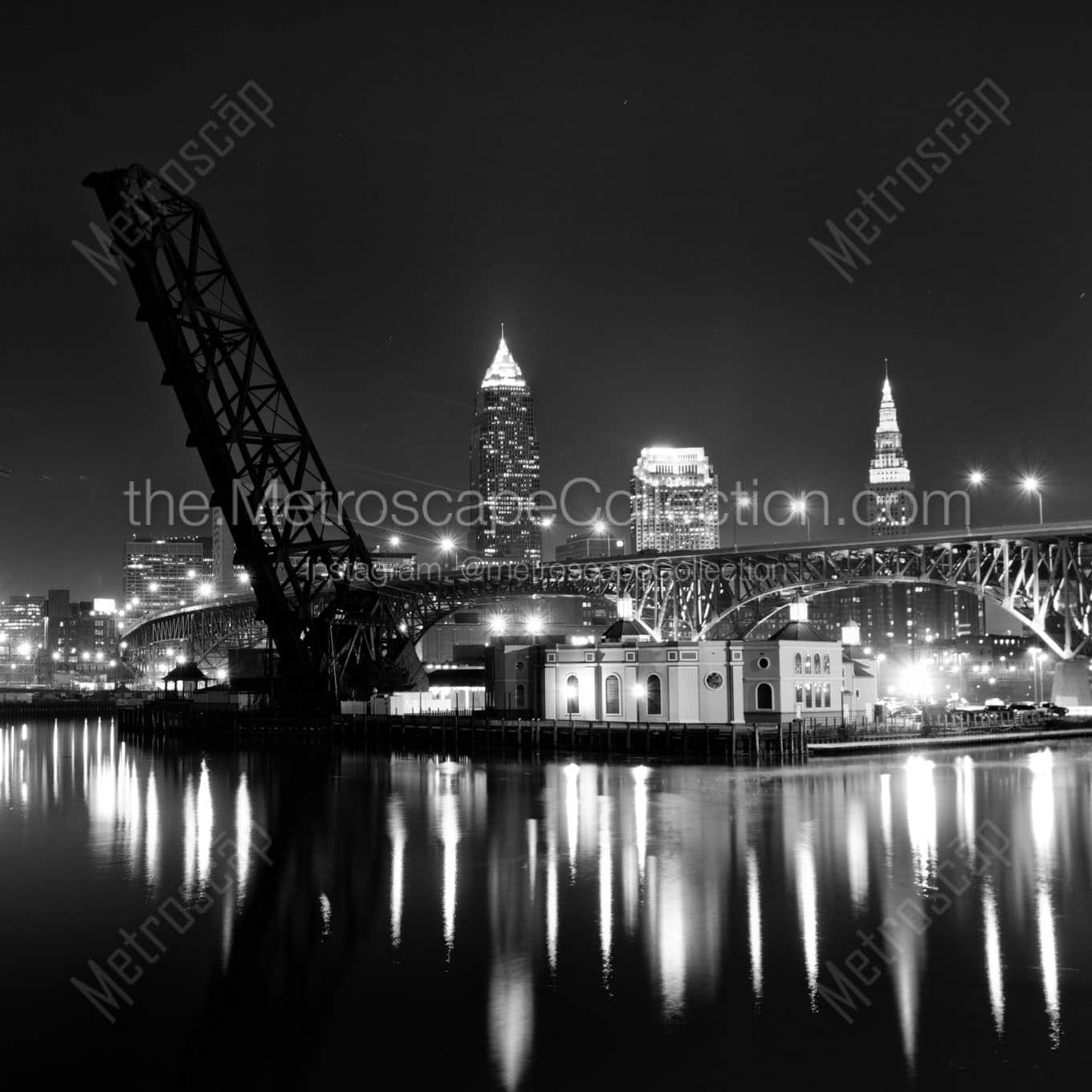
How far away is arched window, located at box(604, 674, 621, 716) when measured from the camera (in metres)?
51.7

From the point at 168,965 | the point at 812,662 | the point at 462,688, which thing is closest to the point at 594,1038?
the point at 168,965

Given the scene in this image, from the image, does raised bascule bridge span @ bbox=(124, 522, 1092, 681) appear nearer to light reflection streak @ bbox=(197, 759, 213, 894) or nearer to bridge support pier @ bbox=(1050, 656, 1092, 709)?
bridge support pier @ bbox=(1050, 656, 1092, 709)

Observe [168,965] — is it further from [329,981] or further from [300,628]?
[300,628]

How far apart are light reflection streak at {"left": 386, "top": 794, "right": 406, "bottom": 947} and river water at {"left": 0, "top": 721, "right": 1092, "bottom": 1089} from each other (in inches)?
3.8

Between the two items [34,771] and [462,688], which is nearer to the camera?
[34,771]

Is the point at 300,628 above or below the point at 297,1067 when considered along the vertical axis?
above

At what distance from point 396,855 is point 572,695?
27819 millimetres

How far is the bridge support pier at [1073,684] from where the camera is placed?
61156 mm

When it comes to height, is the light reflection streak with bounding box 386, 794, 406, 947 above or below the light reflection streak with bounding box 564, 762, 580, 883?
below

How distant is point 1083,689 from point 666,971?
51.8m

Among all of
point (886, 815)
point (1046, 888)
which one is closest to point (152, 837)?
point (886, 815)

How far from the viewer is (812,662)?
49438 millimetres

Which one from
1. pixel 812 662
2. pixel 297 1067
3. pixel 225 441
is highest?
pixel 225 441

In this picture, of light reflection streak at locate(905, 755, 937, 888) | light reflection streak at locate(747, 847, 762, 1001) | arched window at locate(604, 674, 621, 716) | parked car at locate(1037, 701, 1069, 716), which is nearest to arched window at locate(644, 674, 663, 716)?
arched window at locate(604, 674, 621, 716)
